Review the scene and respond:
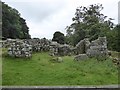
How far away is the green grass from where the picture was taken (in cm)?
1014

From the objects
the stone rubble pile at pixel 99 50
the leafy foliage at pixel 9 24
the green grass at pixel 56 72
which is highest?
the leafy foliage at pixel 9 24

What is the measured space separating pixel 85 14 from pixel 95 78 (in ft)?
78.3

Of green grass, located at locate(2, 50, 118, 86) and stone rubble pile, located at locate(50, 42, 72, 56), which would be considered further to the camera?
stone rubble pile, located at locate(50, 42, 72, 56)

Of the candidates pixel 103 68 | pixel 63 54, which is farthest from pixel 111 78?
pixel 63 54

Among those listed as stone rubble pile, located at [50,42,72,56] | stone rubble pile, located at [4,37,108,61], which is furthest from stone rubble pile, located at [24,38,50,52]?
stone rubble pile, located at [50,42,72,56]

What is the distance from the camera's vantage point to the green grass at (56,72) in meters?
10.1

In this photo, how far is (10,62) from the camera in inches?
518

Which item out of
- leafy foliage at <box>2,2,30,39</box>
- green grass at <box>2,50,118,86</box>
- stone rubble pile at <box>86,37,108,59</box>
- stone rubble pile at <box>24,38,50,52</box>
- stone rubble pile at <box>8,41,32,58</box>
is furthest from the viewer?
leafy foliage at <box>2,2,30,39</box>

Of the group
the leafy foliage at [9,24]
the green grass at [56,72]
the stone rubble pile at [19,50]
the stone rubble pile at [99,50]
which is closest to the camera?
the green grass at [56,72]

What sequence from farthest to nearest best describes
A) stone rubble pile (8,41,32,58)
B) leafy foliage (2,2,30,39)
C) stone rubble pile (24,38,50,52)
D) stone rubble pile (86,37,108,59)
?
leafy foliage (2,2,30,39) → stone rubble pile (24,38,50,52) → stone rubble pile (86,37,108,59) → stone rubble pile (8,41,32,58)

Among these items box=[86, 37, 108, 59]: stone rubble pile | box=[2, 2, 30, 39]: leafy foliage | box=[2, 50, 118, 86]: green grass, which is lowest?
box=[2, 50, 118, 86]: green grass

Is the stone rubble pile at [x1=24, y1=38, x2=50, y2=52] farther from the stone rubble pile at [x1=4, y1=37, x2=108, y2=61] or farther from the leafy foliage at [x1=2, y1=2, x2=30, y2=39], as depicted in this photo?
the leafy foliage at [x1=2, y1=2, x2=30, y2=39]

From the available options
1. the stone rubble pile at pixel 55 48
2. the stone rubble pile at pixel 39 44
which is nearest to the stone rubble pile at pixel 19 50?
the stone rubble pile at pixel 55 48

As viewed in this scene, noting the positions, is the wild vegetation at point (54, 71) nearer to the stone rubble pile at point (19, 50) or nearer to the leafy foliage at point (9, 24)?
the stone rubble pile at point (19, 50)
